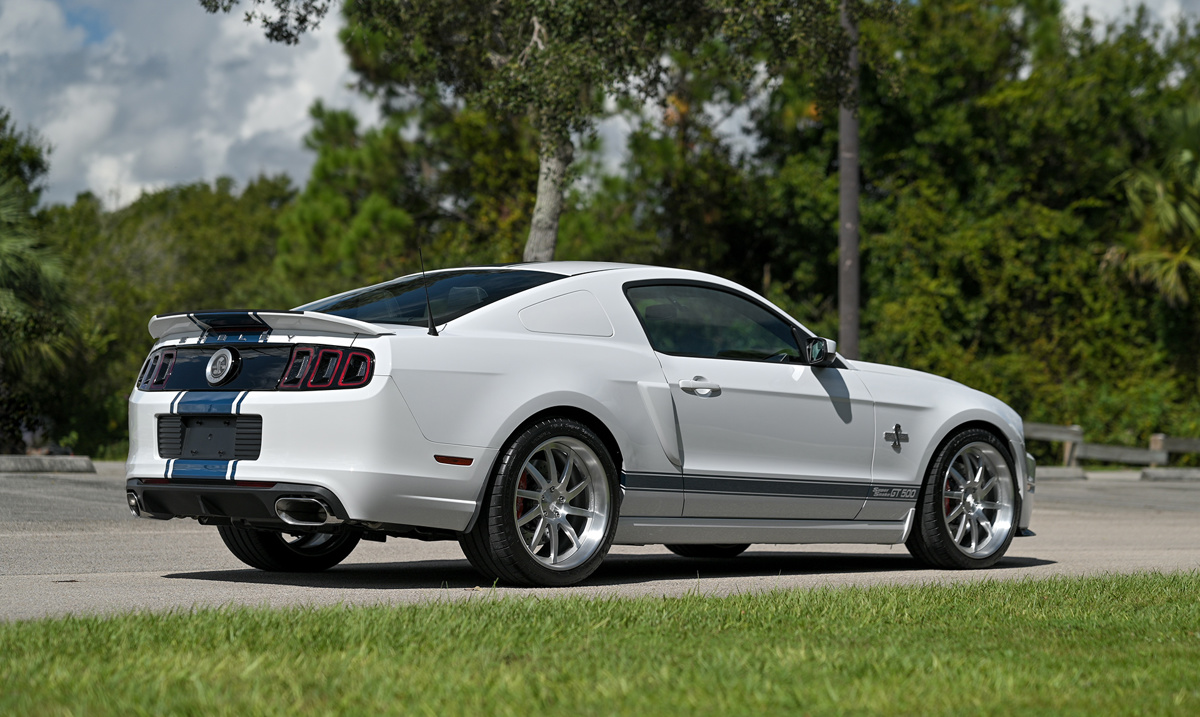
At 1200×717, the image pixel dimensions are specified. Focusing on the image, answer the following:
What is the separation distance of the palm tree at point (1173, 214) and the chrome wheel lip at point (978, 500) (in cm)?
1889

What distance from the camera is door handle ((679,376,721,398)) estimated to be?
277 inches

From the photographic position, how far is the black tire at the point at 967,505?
8.11 m

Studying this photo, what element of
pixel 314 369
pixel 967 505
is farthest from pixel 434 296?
pixel 967 505

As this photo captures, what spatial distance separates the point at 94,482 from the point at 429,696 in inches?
425

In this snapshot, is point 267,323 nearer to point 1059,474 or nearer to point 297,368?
point 297,368

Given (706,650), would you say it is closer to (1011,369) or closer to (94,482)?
(94,482)

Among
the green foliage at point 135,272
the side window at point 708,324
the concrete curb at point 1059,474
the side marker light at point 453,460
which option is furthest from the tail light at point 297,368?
the concrete curb at point 1059,474

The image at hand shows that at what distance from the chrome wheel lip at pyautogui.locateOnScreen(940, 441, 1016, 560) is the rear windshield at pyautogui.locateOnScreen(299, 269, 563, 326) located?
2.89 meters

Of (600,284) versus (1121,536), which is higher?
(600,284)

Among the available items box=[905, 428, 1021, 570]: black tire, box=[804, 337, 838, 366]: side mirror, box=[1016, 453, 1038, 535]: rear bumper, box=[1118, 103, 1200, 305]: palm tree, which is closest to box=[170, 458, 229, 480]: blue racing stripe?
box=[804, 337, 838, 366]: side mirror

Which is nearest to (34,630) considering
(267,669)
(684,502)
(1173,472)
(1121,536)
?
(267,669)

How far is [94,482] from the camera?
1354 centimetres

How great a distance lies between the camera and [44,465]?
15.0m

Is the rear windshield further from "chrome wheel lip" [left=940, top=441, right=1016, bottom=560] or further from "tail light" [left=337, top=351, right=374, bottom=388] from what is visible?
"chrome wheel lip" [left=940, top=441, right=1016, bottom=560]
